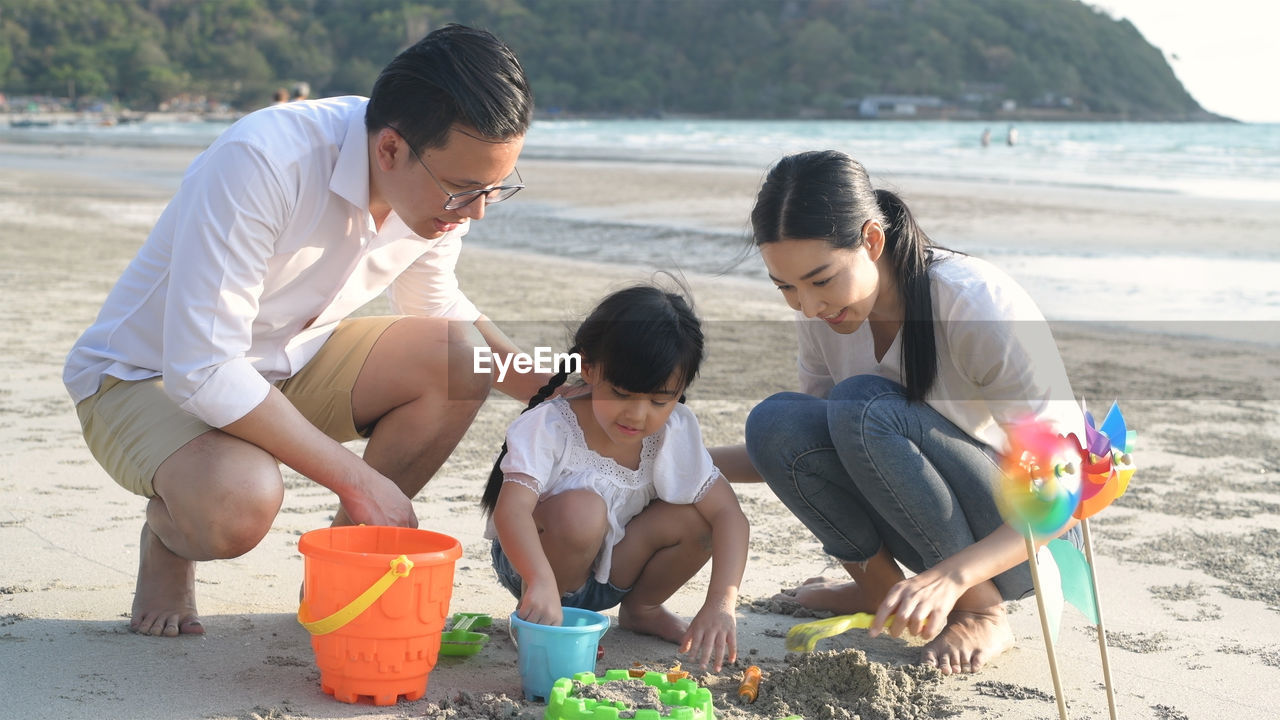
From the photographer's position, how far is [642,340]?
2500 millimetres

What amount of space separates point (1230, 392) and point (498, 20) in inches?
2541

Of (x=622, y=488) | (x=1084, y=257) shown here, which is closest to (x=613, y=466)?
(x=622, y=488)

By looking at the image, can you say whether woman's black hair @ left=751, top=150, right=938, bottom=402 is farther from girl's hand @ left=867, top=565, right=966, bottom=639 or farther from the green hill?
the green hill

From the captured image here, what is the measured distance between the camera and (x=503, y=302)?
818 centimetres

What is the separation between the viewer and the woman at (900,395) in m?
2.51

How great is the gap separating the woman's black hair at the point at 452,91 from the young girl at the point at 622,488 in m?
0.46

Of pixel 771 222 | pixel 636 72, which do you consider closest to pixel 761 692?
pixel 771 222

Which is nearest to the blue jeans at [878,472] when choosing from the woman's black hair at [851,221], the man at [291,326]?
the woman's black hair at [851,221]

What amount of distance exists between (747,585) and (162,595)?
1472mm

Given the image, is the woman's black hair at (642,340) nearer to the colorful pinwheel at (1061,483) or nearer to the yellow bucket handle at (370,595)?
the yellow bucket handle at (370,595)

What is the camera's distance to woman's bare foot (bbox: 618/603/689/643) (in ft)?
9.27

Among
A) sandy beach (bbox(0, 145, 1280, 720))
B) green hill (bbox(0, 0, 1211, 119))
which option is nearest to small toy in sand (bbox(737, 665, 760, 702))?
sandy beach (bbox(0, 145, 1280, 720))

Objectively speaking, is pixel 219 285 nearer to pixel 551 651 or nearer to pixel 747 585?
pixel 551 651

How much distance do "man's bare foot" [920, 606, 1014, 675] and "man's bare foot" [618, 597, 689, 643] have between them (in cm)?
56
